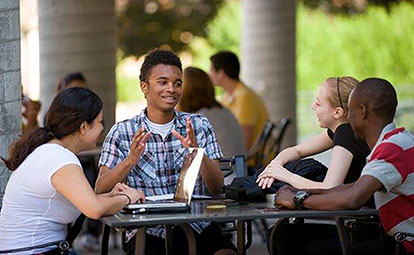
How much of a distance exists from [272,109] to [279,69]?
0.54 m

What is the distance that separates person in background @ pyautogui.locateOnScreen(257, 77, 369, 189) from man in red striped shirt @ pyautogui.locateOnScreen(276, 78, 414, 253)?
27cm

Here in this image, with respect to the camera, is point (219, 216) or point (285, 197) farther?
point (285, 197)

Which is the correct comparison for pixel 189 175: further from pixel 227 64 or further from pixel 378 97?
pixel 227 64

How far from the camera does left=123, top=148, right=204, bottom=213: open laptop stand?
5.13 m

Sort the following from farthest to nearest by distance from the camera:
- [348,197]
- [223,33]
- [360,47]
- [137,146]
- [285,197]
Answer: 1. [223,33]
2. [360,47]
3. [137,146]
4. [285,197]
5. [348,197]

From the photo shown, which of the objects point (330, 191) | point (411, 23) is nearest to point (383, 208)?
point (330, 191)

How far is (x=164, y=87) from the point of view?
593 cm

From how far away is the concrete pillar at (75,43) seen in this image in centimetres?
1091

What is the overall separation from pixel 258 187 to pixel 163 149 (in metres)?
0.59

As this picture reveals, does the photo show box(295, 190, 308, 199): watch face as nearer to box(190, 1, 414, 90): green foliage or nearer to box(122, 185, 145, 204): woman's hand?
box(122, 185, 145, 204): woman's hand

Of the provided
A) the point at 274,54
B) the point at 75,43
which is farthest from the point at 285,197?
the point at 274,54

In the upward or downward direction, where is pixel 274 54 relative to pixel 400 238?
upward

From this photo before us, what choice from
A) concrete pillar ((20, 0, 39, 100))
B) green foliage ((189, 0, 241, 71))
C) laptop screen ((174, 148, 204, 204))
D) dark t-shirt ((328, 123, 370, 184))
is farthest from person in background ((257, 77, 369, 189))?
green foliage ((189, 0, 241, 71))

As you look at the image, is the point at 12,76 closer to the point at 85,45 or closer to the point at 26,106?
the point at 26,106
